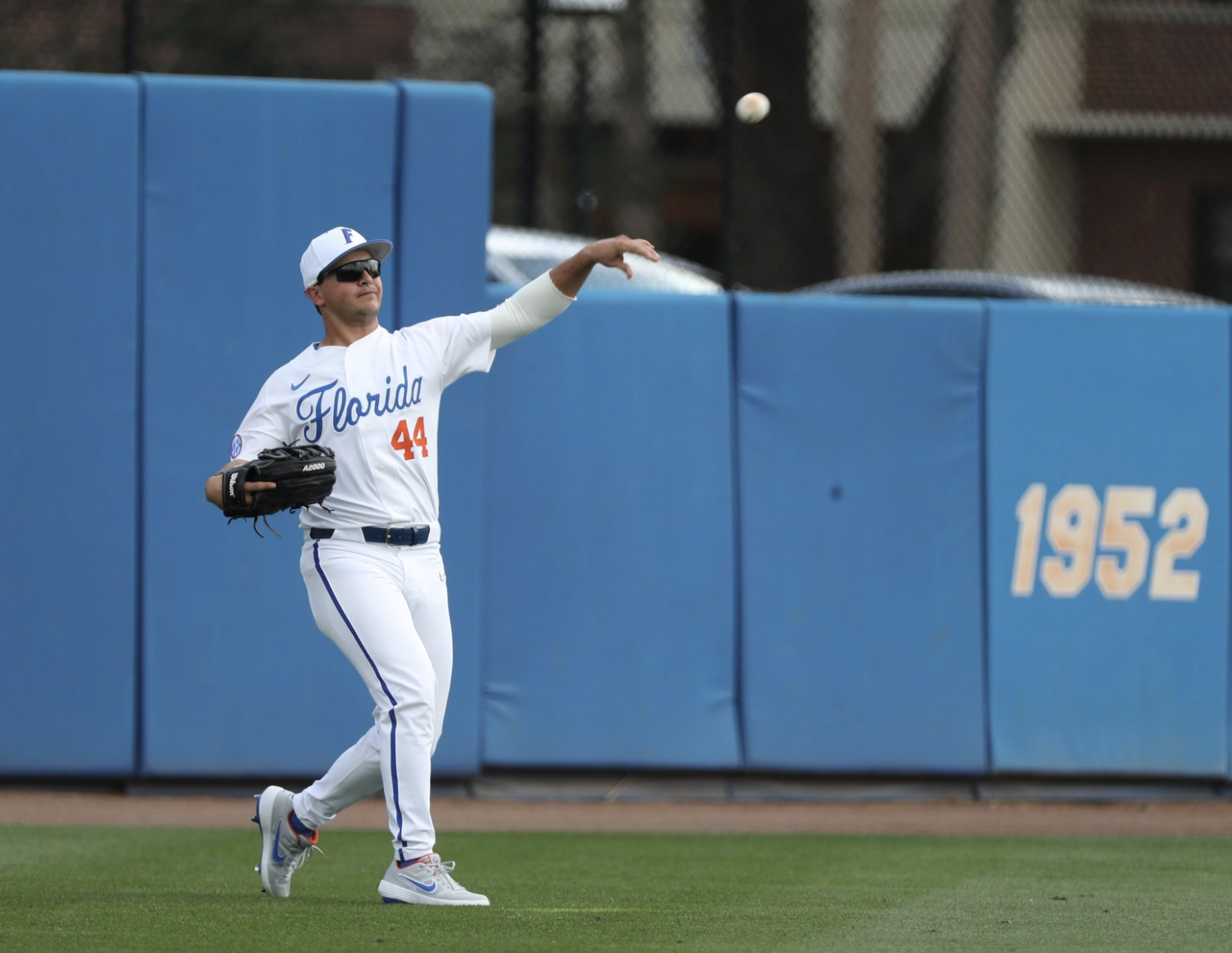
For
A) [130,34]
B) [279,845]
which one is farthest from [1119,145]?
[279,845]

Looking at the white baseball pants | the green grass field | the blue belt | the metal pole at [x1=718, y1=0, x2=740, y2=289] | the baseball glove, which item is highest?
the metal pole at [x1=718, y1=0, x2=740, y2=289]

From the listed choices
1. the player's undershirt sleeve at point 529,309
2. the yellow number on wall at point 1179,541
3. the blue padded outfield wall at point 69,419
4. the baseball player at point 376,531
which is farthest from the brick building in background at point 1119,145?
the baseball player at point 376,531

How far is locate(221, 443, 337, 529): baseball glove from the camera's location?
4453 mm

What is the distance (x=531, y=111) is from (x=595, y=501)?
3.27m

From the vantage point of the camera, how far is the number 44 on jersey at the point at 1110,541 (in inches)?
300

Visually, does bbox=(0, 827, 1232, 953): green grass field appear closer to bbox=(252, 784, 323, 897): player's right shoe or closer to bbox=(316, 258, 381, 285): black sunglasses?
bbox=(252, 784, 323, 897): player's right shoe

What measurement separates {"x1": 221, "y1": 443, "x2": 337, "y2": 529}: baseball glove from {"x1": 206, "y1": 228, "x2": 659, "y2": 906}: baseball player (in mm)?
27

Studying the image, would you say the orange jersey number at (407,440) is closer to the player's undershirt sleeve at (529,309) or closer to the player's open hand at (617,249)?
the player's undershirt sleeve at (529,309)

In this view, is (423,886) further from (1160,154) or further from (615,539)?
(1160,154)

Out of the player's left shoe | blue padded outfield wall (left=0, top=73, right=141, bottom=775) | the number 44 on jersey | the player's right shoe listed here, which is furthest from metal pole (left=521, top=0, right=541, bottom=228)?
the player's left shoe

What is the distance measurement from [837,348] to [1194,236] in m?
7.50

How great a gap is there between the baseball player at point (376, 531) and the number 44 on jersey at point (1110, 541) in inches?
136

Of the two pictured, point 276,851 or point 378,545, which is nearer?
point 378,545

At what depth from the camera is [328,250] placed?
4762 millimetres
